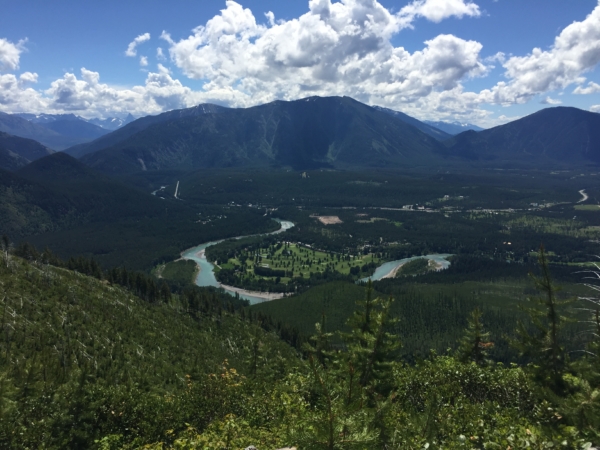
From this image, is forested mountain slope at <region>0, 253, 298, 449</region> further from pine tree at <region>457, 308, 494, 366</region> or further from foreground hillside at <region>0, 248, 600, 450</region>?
pine tree at <region>457, 308, 494, 366</region>

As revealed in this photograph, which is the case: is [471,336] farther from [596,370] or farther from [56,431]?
[56,431]

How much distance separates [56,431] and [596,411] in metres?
27.0

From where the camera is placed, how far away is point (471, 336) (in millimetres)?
46031

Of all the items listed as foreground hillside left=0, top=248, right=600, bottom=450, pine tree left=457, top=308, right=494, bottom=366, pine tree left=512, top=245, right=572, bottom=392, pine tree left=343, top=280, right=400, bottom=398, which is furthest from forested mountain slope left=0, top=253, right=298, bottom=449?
pine tree left=512, top=245, right=572, bottom=392

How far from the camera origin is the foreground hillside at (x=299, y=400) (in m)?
13.9

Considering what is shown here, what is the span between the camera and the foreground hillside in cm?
1389

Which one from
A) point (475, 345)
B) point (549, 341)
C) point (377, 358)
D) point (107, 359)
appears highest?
point (549, 341)

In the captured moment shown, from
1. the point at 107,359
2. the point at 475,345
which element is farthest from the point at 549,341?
the point at 107,359

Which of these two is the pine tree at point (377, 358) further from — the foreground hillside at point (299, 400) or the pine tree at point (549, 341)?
the pine tree at point (549, 341)

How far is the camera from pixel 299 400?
25.0m

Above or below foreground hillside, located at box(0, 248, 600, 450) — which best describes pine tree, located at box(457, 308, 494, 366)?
below

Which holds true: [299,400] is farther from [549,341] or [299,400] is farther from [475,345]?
[475,345]

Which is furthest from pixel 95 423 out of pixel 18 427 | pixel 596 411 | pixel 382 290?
pixel 382 290

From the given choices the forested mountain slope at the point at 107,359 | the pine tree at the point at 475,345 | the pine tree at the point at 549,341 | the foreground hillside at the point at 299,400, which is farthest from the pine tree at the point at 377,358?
the pine tree at the point at 475,345
